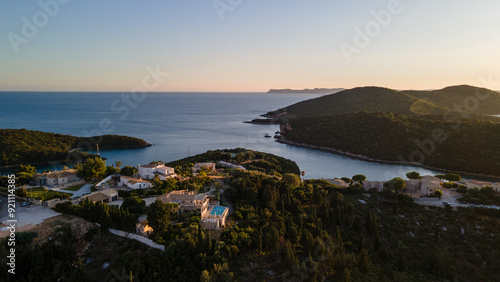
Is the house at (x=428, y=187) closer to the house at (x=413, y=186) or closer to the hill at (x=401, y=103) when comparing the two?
the house at (x=413, y=186)

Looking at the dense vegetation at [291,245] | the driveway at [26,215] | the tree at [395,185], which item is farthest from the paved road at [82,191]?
the tree at [395,185]

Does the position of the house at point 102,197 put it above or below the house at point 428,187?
below

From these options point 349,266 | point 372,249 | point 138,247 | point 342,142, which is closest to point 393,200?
point 372,249

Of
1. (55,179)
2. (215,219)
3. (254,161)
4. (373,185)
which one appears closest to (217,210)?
(215,219)

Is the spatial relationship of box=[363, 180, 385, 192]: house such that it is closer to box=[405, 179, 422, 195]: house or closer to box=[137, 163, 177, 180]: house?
box=[405, 179, 422, 195]: house

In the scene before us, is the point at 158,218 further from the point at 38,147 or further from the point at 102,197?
the point at 38,147

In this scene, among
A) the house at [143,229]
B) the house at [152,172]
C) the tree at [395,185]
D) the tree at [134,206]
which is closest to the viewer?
the house at [143,229]

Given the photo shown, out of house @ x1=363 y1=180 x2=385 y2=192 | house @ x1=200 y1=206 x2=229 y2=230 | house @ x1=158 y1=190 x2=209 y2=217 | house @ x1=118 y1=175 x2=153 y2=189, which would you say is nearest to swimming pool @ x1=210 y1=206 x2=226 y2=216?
house @ x1=200 y1=206 x2=229 y2=230
